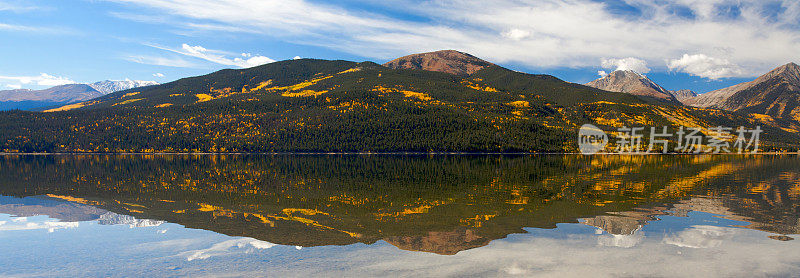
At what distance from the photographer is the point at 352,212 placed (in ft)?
136

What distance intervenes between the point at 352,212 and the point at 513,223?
14.9 metres

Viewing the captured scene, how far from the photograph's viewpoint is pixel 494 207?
144ft

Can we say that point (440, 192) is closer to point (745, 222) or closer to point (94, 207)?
point (745, 222)

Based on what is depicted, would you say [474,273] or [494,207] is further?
[494,207]

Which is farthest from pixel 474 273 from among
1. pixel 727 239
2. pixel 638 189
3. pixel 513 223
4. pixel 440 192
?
pixel 638 189

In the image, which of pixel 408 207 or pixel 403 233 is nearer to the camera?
pixel 403 233

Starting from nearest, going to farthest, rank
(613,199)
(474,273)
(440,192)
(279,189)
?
(474,273)
(613,199)
(440,192)
(279,189)

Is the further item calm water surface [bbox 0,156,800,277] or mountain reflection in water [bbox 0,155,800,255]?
mountain reflection in water [bbox 0,155,800,255]

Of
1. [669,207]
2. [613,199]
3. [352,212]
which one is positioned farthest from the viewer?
[613,199]

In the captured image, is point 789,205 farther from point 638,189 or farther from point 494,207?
point 494,207

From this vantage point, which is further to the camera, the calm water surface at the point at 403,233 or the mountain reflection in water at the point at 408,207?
the mountain reflection in water at the point at 408,207

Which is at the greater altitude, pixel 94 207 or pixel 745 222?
pixel 745 222

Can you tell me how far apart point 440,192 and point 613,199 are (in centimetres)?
2064

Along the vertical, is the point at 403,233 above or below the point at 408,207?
above
